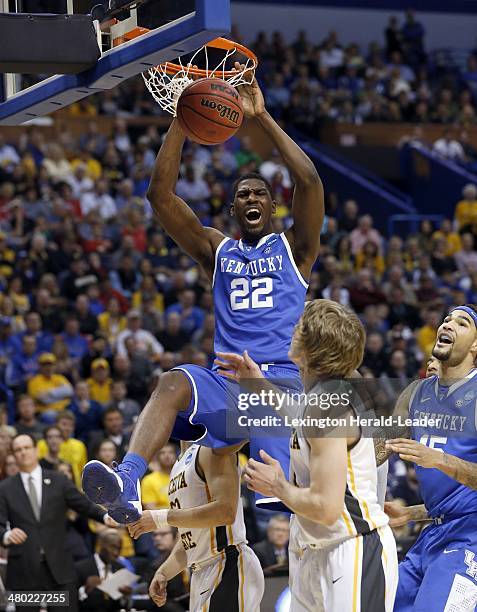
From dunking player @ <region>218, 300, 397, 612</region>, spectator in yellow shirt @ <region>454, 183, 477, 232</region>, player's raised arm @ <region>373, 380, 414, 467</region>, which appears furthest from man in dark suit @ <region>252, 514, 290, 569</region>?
spectator in yellow shirt @ <region>454, 183, 477, 232</region>

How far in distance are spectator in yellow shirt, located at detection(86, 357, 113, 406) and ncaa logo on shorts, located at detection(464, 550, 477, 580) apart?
7.88 m

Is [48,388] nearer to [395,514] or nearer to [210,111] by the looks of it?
[210,111]

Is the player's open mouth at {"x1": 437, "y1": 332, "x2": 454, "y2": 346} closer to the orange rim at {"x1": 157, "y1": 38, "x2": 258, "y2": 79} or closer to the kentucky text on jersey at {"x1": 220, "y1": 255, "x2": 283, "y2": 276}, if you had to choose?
the kentucky text on jersey at {"x1": 220, "y1": 255, "x2": 283, "y2": 276}

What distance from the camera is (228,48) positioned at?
6.62m

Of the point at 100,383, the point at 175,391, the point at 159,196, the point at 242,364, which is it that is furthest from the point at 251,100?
the point at 100,383

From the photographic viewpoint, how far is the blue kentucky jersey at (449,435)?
5.64 m

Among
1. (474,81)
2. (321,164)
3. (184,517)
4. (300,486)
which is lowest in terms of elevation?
(184,517)

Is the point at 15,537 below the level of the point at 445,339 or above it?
below

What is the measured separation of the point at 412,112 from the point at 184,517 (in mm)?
18365

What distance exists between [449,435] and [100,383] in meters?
7.74

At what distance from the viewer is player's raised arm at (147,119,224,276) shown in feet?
21.3

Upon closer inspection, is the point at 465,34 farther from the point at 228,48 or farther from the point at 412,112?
the point at 228,48

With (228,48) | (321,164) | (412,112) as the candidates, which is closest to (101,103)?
(321,164)

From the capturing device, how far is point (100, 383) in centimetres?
1304
